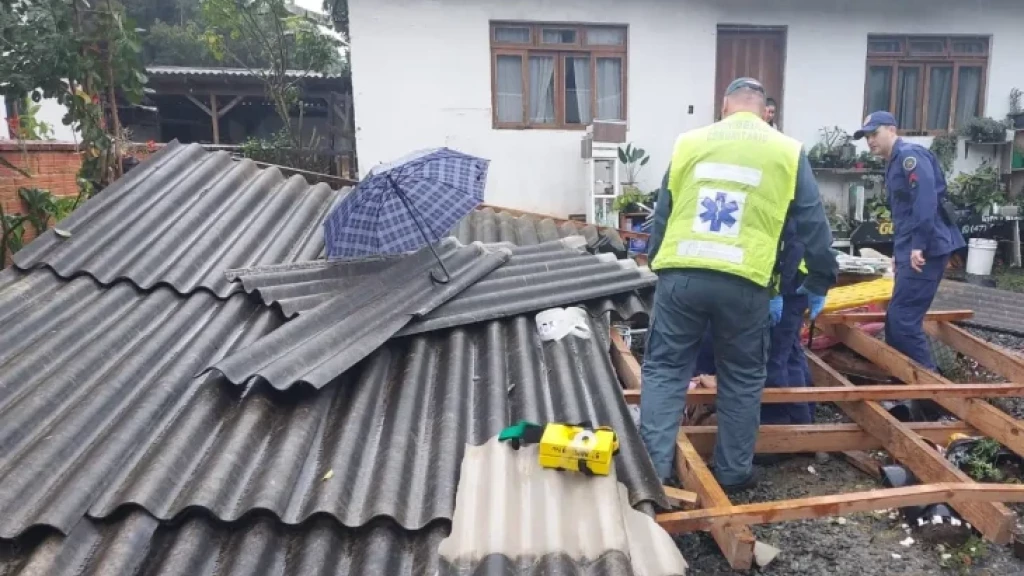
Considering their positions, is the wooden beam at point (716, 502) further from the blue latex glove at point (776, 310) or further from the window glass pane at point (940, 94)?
the window glass pane at point (940, 94)

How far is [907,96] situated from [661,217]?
379 inches

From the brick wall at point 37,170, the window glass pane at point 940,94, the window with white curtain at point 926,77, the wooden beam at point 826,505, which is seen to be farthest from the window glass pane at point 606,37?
the wooden beam at point 826,505

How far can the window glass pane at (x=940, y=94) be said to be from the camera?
1041 cm

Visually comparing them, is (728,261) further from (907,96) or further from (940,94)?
(940,94)

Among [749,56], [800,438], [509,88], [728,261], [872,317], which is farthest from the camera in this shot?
[749,56]

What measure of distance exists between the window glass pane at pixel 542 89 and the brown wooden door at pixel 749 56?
2509 millimetres

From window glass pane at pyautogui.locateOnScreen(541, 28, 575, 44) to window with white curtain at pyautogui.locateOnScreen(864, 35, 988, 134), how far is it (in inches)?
181

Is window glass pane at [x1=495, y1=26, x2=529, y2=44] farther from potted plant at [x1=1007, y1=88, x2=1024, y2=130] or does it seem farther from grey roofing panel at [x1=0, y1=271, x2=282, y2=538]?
potted plant at [x1=1007, y1=88, x2=1024, y2=130]

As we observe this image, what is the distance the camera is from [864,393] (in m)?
3.18

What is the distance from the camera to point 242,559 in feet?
6.06

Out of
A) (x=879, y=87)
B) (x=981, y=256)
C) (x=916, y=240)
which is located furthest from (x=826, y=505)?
(x=879, y=87)

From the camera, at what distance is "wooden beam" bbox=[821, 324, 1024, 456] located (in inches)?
122

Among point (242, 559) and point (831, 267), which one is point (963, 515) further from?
point (242, 559)

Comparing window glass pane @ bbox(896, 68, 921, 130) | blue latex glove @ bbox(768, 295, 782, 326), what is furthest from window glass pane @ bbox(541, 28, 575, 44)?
blue latex glove @ bbox(768, 295, 782, 326)
